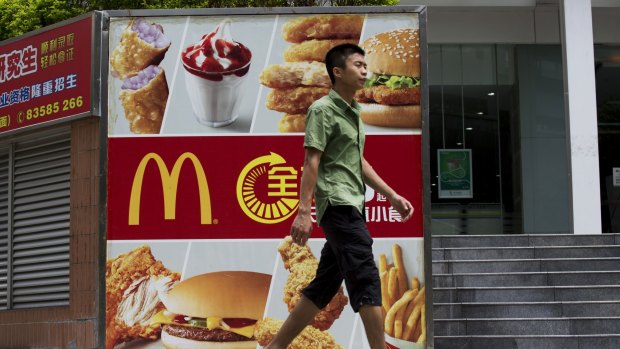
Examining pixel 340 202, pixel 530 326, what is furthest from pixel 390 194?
pixel 530 326

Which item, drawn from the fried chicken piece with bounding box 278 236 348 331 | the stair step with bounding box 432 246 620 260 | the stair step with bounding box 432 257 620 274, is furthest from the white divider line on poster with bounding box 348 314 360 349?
the stair step with bounding box 432 246 620 260

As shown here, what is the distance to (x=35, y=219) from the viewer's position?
812 cm

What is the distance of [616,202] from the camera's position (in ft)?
65.8

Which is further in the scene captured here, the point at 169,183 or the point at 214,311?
the point at 169,183

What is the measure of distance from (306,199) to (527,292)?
5603mm

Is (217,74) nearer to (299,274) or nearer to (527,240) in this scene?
(299,274)

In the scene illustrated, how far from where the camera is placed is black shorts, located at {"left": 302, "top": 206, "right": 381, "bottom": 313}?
4.88 metres

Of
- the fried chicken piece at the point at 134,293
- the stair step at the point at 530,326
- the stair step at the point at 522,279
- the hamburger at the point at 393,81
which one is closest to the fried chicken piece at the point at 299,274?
the fried chicken piece at the point at 134,293

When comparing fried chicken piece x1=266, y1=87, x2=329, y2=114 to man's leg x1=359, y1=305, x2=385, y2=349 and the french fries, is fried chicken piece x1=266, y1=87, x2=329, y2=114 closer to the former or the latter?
the french fries

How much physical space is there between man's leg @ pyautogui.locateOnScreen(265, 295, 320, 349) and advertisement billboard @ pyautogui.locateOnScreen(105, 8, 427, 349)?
1.41 meters

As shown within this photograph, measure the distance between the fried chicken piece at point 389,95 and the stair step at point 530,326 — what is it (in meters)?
2.90

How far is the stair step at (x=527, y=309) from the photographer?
923 cm

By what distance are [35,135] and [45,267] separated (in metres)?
1.09

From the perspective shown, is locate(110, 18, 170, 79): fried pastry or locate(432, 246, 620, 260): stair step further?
locate(432, 246, 620, 260): stair step
